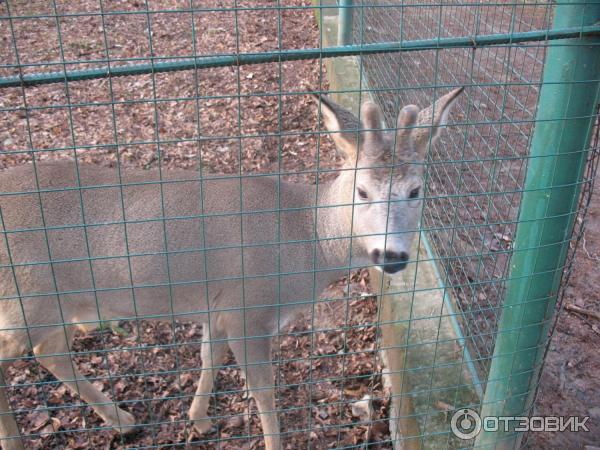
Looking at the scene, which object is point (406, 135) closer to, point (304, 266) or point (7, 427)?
point (304, 266)

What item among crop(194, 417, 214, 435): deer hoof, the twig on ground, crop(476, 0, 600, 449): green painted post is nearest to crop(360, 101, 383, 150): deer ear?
crop(476, 0, 600, 449): green painted post

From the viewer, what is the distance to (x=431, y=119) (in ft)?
10.6

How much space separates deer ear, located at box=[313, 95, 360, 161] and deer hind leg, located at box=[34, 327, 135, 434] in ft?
7.09

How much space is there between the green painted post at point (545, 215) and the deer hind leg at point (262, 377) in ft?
4.18

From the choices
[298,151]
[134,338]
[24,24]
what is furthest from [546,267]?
[24,24]

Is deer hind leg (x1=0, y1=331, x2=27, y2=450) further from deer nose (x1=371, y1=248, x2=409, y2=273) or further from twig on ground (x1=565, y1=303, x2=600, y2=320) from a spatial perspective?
twig on ground (x1=565, y1=303, x2=600, y2=320)

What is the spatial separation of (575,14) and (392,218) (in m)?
1.29

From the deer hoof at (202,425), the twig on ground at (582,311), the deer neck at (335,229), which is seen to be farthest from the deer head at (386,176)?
the twig on ground at (582,311)

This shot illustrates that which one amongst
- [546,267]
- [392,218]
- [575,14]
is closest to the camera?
[575,14]

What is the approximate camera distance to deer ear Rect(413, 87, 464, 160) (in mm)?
3121

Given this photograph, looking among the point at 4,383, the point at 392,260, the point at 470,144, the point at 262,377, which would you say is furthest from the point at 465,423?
the point at 4,383

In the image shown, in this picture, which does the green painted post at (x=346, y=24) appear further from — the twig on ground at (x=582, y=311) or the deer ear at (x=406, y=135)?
the deer ear at (x=406, y=135)

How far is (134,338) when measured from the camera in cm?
493

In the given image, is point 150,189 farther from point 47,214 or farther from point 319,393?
point 319,393
